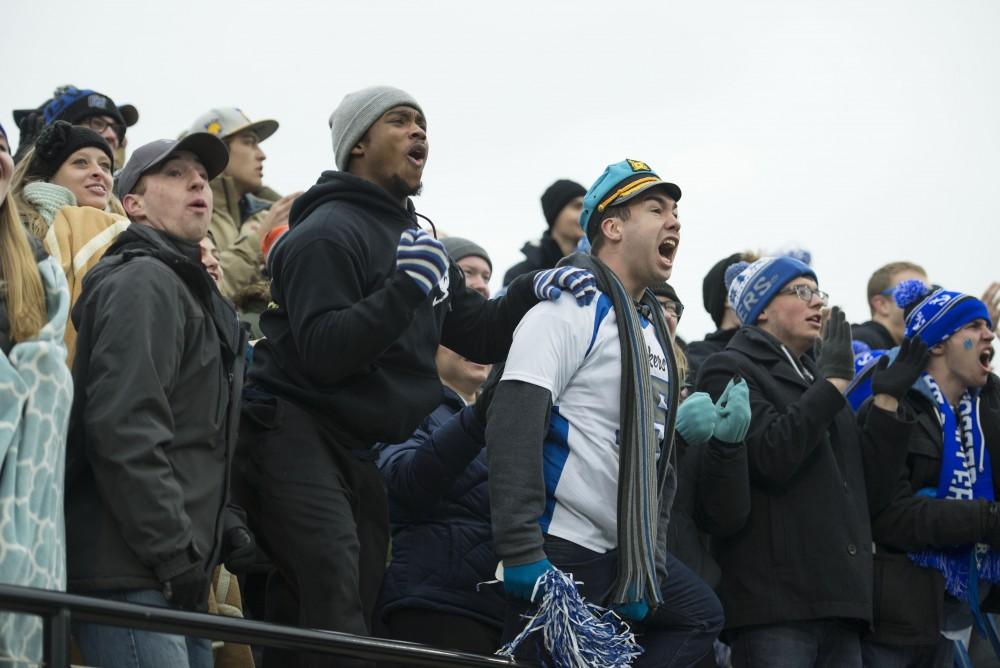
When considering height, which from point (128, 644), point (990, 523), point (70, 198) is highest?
point (70, 198)

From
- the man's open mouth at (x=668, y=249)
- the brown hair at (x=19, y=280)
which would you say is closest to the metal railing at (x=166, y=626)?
the brown hair at (x=19, y=280)

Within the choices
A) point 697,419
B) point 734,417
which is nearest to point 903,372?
point 734,417

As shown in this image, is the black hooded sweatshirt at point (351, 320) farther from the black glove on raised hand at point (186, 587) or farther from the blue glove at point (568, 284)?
the black glove on raised hand at point (186, 587)

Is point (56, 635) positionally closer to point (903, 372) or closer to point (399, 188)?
point (399, 188)

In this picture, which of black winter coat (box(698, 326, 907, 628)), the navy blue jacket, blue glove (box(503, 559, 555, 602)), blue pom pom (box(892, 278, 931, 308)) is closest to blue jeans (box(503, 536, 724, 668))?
blue glove (box(503, 559, 555, 602))

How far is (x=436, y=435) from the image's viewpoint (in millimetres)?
5441

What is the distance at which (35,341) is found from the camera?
4023mm

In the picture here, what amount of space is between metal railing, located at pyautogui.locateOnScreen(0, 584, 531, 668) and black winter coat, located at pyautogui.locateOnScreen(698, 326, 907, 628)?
2.29 meters

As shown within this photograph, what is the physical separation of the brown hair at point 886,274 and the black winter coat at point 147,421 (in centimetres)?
590

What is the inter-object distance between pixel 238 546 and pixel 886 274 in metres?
6.18

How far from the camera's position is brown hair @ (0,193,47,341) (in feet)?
13.4

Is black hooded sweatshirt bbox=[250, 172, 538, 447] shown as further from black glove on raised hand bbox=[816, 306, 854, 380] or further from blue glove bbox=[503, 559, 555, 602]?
black glove on raised hand bbox=[816, 306, 854, 380]

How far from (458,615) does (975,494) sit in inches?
115

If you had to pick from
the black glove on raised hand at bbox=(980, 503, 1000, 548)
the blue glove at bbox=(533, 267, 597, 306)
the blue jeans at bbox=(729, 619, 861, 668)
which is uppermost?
the blue glove at bbox=(533, 267, 597, 306)
